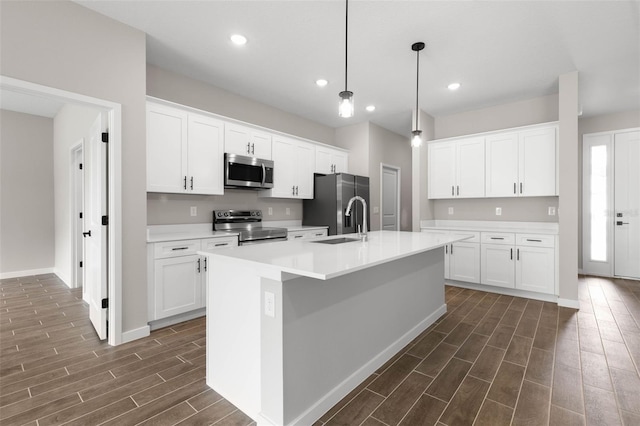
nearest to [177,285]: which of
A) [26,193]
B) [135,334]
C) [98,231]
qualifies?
[135,334]

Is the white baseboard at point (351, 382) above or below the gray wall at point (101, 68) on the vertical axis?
below

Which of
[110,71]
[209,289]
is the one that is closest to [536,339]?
[209,289]

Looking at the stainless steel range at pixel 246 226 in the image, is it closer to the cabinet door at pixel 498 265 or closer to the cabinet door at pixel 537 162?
the cabinet door at pixel 498 265

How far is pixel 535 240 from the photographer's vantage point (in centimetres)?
397

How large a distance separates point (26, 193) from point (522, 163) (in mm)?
7769

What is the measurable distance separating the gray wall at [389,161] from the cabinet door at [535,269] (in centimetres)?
244

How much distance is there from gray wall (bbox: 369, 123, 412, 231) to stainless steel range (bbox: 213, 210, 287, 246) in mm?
2237

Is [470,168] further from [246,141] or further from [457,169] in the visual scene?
[246,141]

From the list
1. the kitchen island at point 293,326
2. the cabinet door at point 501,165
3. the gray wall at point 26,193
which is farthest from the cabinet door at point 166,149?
the cabinet door at point 501,165

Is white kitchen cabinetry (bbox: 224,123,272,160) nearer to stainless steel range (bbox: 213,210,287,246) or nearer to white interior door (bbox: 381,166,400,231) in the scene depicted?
A: stainless steel range (bbox: 213,210,287,246)

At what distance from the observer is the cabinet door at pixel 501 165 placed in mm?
4402

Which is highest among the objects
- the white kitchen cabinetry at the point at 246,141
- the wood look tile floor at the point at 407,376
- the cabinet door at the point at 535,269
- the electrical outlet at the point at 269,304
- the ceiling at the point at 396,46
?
the ceiling at the point at 396,46

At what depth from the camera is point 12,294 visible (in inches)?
157

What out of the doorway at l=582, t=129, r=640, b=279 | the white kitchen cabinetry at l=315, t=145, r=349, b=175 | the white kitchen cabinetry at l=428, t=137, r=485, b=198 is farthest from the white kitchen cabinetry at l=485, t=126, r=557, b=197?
the white kitchen cabinetry at l=315, t=145, r=349, b=175
